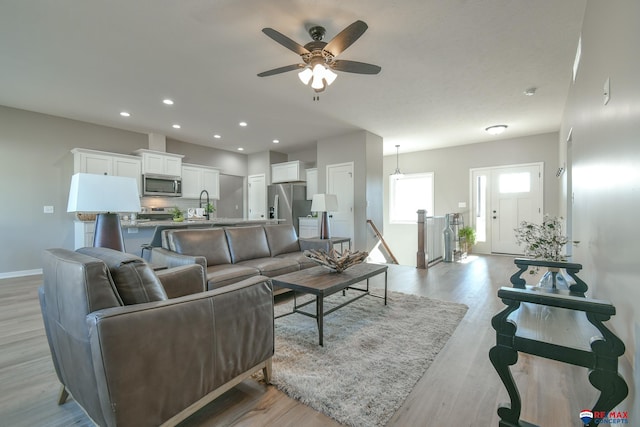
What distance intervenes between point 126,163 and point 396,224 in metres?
6.77

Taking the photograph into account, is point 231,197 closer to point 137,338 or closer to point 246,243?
point 246,243

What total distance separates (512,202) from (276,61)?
6.14 m

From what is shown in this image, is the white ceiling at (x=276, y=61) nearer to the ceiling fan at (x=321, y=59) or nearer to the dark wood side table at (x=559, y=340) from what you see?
the ceiling fan at (x=321, y=59)

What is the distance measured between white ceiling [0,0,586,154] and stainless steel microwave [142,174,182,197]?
109 centimetres

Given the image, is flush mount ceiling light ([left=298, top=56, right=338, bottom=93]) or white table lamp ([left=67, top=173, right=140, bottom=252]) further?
flush mount ceiling light ([left=298, top=56, right=338, bottom=93])

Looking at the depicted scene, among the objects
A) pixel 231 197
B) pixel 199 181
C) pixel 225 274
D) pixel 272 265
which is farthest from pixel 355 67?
pixel 231 197

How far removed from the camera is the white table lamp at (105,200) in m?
1.92

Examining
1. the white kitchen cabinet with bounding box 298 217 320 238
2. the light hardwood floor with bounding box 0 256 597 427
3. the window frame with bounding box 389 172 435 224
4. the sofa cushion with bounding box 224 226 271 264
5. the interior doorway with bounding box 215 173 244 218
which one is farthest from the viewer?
the interior doorway with bounding box 215 173 244 218

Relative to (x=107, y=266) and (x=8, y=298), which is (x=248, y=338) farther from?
(x=8, y=298)

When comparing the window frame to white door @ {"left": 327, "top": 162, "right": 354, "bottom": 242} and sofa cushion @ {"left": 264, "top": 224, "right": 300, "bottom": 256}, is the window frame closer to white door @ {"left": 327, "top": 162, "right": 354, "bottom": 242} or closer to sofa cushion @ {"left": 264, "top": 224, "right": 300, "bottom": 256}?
white door @ {"left": 327, "top": 162, "right": 354, "bottom": 242}

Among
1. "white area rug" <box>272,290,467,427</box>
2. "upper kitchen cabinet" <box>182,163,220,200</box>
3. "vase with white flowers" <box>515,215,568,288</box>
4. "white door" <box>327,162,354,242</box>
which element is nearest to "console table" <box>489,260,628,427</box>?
"white area rug" <box>272,290,467,427</box>

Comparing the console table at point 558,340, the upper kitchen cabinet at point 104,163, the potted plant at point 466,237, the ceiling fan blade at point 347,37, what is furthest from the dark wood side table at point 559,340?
the upper kitchen cabinet at point 104,163

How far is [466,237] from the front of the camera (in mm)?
6488

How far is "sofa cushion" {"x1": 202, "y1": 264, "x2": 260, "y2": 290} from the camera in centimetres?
257
